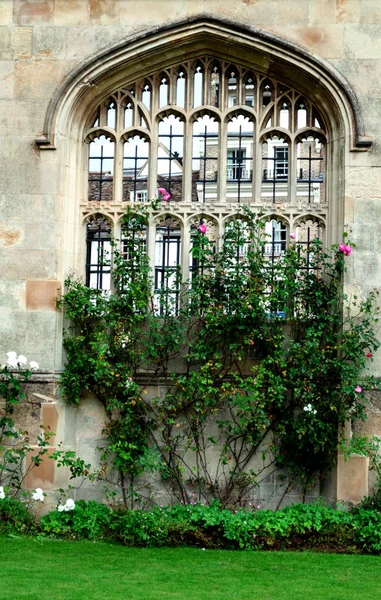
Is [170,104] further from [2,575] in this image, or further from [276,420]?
[2,575]

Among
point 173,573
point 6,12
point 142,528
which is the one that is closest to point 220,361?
point 142,528

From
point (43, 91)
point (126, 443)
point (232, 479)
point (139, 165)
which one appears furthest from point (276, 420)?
point (43, 91)

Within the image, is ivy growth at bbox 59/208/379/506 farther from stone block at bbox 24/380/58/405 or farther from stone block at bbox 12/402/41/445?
stone block at bbox 12/402/41/445

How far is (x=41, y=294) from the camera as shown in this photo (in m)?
9.66

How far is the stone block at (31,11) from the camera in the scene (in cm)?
991

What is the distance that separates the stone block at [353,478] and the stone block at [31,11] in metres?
5.56

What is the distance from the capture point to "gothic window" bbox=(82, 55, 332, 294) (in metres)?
9.96

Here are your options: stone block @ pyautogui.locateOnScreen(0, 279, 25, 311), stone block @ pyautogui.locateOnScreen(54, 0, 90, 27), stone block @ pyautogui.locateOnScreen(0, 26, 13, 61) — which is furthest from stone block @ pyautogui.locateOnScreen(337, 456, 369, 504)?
stone block @ pyautogui.locateOnScreen(0, 26, 13, 61)

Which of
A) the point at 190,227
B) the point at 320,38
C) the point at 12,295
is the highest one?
the point at 320,38

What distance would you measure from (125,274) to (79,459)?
1.94m

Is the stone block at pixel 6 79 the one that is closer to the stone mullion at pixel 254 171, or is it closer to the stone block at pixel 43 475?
the stone mullion at pixel 254 171

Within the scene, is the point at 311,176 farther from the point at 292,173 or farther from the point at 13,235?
the point at 13,235

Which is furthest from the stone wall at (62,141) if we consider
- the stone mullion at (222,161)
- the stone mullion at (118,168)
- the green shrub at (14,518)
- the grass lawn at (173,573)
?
the grass lawn at (173,573)

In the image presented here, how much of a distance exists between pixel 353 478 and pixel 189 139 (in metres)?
3.93
